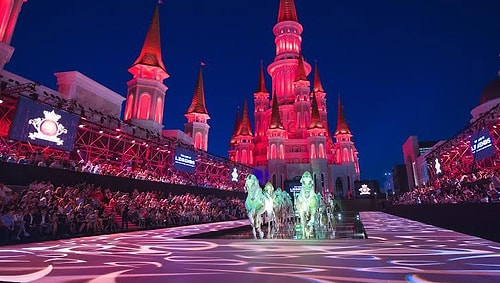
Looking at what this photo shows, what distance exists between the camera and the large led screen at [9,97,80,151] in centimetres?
1441

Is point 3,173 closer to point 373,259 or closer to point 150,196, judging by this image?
point 150,196

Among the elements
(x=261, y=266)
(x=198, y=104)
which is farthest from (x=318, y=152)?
(x=261, y=266)

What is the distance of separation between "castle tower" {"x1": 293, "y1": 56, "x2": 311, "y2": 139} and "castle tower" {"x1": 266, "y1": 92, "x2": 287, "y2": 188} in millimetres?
5801

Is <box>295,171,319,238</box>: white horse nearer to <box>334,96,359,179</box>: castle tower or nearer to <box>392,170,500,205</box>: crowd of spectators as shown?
<box>392,170,500,205</box>: crowd of spectators

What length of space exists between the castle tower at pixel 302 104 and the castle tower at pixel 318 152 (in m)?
3.59

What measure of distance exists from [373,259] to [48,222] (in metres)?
12.2

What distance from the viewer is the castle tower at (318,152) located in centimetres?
5184

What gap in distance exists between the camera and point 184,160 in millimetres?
25500

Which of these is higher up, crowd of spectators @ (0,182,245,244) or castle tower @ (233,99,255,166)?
castle tower @ (233,99,255,166)

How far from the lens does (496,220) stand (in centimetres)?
896

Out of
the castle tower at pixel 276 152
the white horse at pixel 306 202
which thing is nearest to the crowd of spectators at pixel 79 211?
the white horse at pixel 306 202

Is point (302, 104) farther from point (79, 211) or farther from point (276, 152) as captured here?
point (79, 211)

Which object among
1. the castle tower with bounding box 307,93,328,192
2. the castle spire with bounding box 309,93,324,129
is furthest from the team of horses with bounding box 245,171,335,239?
the castle spire with bounding box 309,93,324,129

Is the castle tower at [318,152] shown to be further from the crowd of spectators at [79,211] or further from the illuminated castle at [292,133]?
the crowd of spectators at [79,211]
